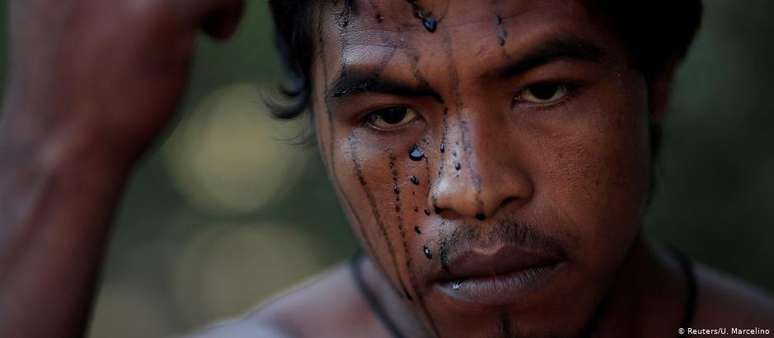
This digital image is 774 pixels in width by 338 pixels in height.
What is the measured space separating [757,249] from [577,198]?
2025 millimetres

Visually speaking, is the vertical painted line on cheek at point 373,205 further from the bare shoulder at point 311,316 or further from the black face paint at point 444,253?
the bare shoulder at point 311,316

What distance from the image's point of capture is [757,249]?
12.8 feet

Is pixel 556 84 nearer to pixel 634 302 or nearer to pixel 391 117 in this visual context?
pixel 391 117

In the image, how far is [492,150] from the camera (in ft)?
6.67

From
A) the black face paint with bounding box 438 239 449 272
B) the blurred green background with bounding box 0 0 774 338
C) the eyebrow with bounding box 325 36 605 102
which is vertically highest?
the eyebrow with bounding box 325 36 605 102

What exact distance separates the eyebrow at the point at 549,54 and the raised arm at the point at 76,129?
1.79 ft

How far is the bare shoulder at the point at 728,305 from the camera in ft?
8.78

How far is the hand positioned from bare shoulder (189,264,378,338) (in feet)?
2.73

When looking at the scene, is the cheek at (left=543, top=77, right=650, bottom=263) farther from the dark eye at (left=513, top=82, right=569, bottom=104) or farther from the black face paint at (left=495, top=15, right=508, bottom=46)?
the black face paint at (left=495, top=15, right=508, bottom=46)

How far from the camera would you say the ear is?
8.29 ft

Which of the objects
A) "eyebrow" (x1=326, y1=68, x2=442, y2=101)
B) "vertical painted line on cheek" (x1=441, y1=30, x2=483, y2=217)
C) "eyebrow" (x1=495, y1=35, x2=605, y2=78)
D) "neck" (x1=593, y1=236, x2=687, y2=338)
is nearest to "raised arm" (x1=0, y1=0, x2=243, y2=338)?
"eyebrow" (x1=326, y1=68, x2=442, y2=101)

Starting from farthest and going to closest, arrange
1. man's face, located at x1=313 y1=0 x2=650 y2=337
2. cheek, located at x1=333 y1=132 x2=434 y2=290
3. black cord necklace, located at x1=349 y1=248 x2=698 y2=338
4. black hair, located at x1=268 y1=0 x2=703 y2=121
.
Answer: black cord necklace, located at x1=349 y1=248 x2=698 y2=338 → black hair, located at x1=268 y1=0 x2=703 y2=121 → cheek, located at x1=333 y1=132 x2=434 y2=290 → man's face, located at x1=313 y1=0 x2=650 y2=337

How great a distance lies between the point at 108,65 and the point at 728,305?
168cm

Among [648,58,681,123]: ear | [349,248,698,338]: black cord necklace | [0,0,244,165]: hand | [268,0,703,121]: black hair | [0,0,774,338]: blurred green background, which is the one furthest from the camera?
[0,0,774,338]: blurred green background
